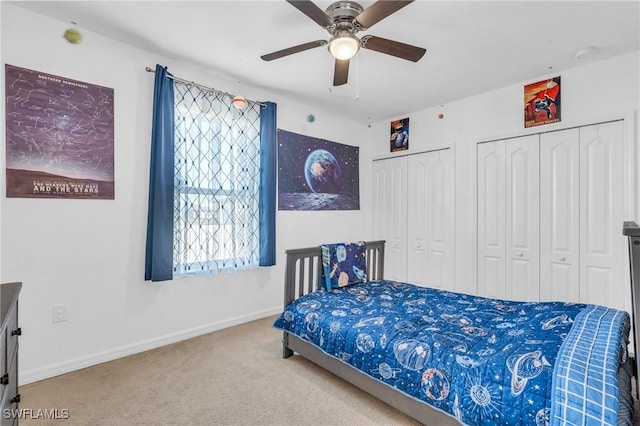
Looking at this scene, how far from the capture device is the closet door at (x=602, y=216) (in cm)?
277

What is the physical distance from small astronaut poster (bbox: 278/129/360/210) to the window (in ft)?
1.39

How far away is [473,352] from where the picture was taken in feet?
5.11

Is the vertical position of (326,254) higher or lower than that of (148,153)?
lower

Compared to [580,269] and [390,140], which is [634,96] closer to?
[580,269]

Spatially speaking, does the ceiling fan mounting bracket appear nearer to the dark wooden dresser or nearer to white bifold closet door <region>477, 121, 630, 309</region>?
the dark wooden dresser

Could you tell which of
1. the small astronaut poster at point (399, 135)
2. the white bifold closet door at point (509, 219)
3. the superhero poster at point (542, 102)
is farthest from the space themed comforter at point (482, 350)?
the small astronaut poster at point (399, 135)

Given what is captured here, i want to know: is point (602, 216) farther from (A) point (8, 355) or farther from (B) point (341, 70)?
(A) point (8, 355)

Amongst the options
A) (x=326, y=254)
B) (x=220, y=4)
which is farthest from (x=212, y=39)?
(x=326, y=254)

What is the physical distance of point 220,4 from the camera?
2.09 meters

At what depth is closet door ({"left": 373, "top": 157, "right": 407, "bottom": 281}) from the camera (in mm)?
4395

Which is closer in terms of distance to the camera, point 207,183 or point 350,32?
point 350,32

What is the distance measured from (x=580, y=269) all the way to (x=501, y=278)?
27.6 inches

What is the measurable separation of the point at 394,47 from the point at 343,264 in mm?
1812

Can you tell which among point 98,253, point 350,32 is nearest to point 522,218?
point 350,32
